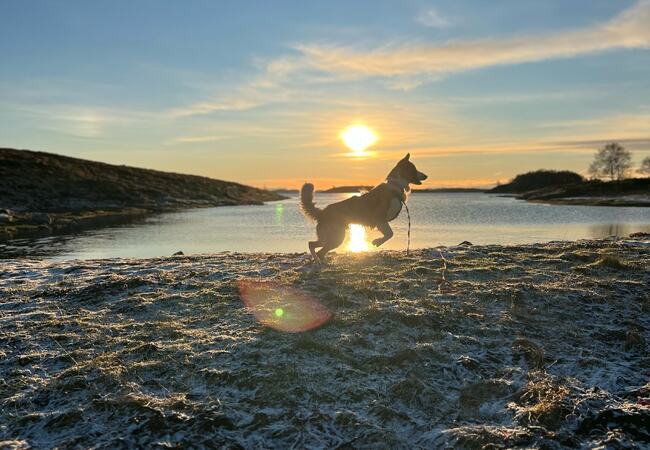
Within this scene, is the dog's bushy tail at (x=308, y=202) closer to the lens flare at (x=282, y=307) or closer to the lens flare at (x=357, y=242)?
the lens flare at (x=357, y=242)

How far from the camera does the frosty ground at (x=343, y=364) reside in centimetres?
550

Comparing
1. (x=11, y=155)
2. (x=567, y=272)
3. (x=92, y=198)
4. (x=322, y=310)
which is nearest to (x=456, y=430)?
(x=322, y=310)

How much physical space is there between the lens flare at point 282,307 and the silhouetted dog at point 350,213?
89.9 inches

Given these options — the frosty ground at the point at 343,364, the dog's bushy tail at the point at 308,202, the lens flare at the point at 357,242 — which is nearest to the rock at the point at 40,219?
the lens flare at the point at 357,242

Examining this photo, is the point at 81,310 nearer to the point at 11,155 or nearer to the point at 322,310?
the point at 322,310

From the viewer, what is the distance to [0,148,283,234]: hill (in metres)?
53.4

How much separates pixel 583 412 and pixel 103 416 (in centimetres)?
586

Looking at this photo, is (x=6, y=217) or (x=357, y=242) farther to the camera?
(x=6, y=217)

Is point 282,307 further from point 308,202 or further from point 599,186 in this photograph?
point 599,186

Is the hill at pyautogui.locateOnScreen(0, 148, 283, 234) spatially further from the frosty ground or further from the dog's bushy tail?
the frosty ground

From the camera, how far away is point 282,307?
8742mm

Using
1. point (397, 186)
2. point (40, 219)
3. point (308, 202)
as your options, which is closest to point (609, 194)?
point (397, 186)

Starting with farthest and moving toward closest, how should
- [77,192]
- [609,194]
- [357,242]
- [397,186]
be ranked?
[609,194]
[77,192]
[357,242]
[397,186]

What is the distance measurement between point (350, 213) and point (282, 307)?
428 cm
